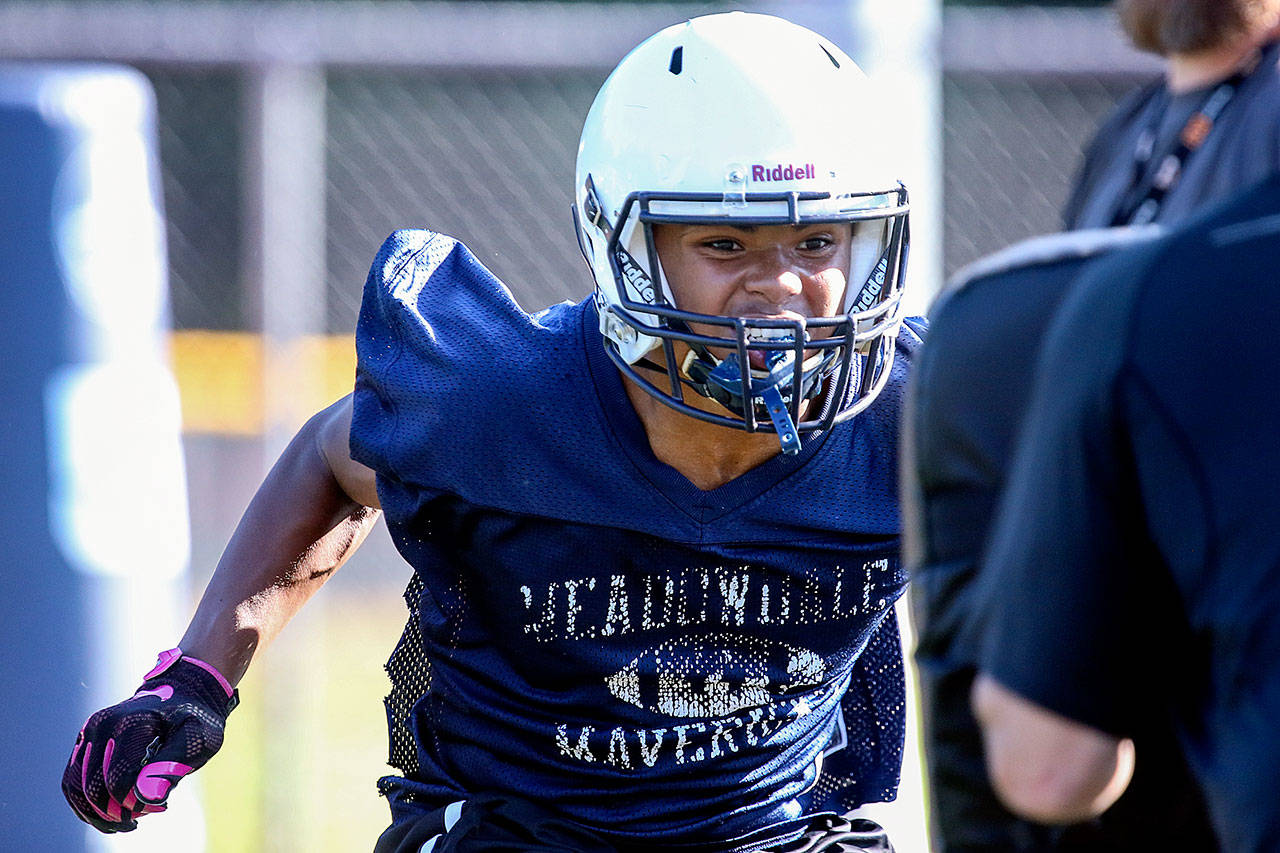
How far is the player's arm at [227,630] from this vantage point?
2320 millimetres

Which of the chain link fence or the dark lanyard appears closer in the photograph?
the dark lanyard

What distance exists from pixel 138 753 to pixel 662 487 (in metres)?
0.85

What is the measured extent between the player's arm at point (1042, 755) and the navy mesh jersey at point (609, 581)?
103 cm

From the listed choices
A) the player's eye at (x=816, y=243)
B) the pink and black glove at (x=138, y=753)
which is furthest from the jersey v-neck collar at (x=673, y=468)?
the pink and black glove at (x=138, y=753)

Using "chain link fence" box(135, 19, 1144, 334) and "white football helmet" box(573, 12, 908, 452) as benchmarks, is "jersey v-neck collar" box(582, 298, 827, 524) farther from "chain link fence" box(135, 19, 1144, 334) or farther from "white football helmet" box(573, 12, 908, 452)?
"chain link fence" box(135, 19, 1144, 334)

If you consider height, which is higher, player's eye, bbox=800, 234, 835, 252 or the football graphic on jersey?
player's eye, bbox=800, 234, 835, 252

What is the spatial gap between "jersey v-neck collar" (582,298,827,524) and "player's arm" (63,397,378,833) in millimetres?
420

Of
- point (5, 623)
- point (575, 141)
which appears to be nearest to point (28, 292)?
point (5, 623)

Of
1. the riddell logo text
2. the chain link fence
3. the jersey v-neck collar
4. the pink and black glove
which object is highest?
the riddell logo text

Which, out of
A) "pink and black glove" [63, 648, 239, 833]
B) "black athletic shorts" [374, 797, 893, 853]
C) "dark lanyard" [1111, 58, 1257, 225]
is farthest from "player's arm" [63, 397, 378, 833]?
"dark lanyard" [1111, 58, 1257, 225]

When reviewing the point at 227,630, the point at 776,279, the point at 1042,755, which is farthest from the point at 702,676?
the point at 1042,755

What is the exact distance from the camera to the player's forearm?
2.48m

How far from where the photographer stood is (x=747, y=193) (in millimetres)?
2154

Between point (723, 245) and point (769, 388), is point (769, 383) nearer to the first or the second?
point (769, 388)
